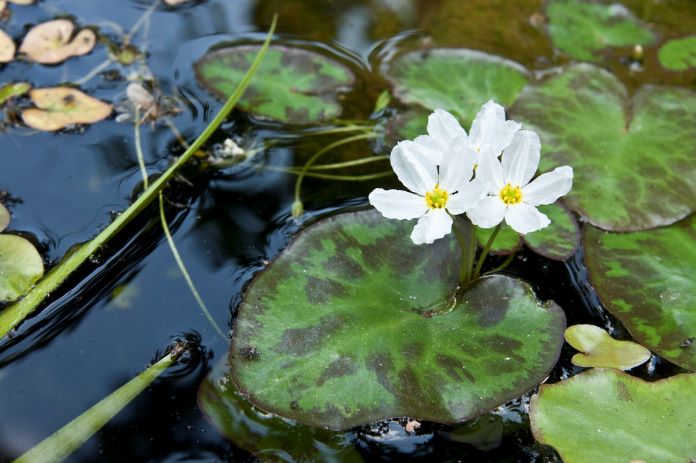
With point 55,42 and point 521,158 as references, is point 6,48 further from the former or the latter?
point 521,158

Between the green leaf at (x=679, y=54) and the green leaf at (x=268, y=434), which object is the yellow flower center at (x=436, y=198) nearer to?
the green leaf at (x=268, y=434)

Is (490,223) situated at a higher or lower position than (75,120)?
higher

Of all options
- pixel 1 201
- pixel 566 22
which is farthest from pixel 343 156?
pixel 566 22

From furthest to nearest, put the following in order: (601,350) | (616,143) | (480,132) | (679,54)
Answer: (679,54)
(616,143)
(601,350)
(480,132)

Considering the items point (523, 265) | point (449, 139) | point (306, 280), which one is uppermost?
point (449, 139)

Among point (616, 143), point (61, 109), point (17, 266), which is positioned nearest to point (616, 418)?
point (616, 143)

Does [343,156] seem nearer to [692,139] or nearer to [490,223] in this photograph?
[490,223]
